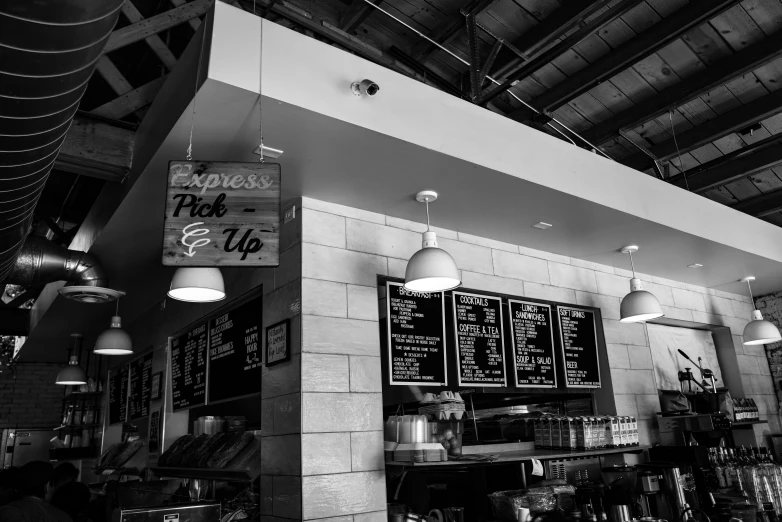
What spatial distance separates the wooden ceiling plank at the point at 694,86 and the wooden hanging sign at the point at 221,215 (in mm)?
3871

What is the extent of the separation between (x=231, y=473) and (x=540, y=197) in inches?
107

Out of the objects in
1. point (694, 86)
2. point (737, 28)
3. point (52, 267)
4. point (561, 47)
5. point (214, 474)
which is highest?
point (737, 28)

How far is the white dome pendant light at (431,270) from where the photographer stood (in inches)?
128

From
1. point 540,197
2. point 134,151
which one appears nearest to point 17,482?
point 134,151

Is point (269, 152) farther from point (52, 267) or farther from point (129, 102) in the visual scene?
point (52, 267)

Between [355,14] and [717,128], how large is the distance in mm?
3448

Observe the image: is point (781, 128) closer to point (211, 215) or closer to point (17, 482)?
point (211, 215)

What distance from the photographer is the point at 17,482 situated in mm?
3508

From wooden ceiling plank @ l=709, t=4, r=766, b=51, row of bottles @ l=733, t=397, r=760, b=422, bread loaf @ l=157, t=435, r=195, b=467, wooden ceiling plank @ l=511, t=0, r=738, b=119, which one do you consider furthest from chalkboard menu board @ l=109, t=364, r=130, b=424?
wooden ceiling plank @ l=709, t=4, r=766, b=51

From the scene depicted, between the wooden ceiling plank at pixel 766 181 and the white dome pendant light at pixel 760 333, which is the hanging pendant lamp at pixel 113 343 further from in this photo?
the wooden ceiling plank at pixel 766 181

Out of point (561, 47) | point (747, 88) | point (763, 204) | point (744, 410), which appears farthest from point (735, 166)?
point (561, 47)

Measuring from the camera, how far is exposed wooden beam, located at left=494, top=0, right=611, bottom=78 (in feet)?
12.9

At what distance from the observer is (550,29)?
4188mm

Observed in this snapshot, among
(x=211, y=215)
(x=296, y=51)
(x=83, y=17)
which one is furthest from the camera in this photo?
(x=296, y=51)
